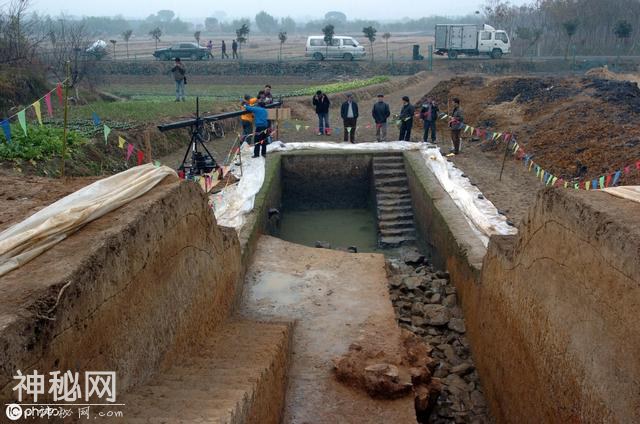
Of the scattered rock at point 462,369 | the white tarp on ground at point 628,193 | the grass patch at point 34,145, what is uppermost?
the white tarp on ground at point 628,193

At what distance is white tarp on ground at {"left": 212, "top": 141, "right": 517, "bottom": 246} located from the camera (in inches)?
400

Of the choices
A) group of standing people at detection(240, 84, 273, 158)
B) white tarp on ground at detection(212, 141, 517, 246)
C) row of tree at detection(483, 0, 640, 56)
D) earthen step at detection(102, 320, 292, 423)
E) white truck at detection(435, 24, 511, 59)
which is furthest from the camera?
row of tree at detection(483, 0, 640, 56)

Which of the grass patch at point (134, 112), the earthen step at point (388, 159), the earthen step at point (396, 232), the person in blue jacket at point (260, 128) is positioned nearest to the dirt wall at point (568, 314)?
the earthen step at point (396, 232)

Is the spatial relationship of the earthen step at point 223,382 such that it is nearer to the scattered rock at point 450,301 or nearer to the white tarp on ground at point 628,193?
the scattered rock at point 450,301

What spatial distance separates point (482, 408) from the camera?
23.1 ft

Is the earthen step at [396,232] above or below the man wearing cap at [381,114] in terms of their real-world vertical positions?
below

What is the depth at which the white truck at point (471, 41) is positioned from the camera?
120ft

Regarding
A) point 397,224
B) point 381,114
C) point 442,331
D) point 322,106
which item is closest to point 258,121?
point 397,224

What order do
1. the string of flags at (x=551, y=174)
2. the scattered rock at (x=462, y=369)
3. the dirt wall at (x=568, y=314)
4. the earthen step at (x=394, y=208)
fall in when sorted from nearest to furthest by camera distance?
the dirt wall at (x=568, y=314)
the scattered rock at (x=462, y=369)
the string of flags at (x=551, y=174)
the earthen step at (x=394, y=208)

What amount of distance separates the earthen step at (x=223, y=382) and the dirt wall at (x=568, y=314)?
236cm

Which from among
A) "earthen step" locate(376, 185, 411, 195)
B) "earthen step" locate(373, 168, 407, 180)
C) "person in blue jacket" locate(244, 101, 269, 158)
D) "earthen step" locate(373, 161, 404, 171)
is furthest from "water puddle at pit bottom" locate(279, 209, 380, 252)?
"person in blue jacket" locate(244, 101, 269, 158)

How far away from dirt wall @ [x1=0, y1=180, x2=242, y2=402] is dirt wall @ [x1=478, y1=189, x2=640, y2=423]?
10.5 ft

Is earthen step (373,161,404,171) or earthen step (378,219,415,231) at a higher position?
earthen step (373,161,404,171)

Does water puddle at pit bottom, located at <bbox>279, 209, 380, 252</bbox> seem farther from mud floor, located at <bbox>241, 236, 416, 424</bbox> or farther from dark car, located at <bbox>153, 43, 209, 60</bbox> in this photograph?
dark car, located at <bbox>153, 43, 209, 60</bbox>
